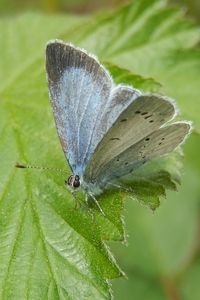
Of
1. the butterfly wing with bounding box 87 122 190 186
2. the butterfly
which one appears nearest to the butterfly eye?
the butterfly

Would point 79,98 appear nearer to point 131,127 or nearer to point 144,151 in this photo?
point 131,127

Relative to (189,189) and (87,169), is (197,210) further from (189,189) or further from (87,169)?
(87,169)

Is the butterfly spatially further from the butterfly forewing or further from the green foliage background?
the green foliage background

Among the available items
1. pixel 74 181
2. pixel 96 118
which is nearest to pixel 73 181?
pixel 74 181

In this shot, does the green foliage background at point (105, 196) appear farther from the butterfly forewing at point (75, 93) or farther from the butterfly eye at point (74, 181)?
the butterfly forewing at point (75, 93)

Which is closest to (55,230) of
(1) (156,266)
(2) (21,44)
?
(2) (21,44)

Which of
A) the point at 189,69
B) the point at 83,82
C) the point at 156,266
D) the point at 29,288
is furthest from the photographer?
the point at 156,266

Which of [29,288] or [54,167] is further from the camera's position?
[54,167]
